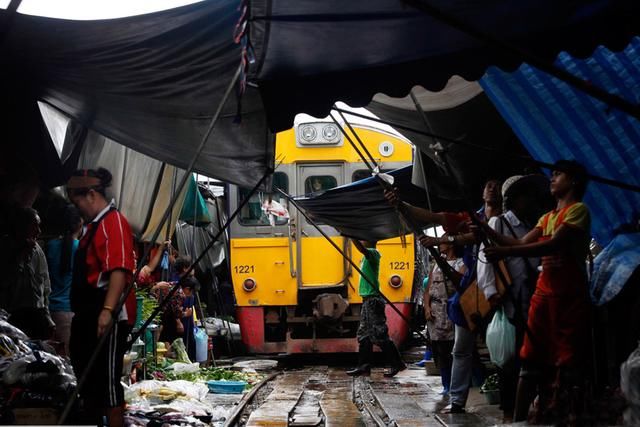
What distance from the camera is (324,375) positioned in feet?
36.8

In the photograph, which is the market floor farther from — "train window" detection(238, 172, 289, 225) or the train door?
"train window" detection(238, 172, 289, 225)

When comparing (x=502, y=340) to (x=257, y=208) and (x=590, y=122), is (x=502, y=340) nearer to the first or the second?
(x=590, y=122)

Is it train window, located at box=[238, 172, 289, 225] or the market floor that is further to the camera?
train window, located at box=[238, 172, 289, 225]

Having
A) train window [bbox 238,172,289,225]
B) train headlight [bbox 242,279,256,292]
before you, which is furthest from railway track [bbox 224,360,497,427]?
train window [bbox 238,172,289,225]

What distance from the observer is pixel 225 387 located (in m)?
8.72

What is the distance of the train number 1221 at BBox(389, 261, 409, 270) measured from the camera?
508 inches

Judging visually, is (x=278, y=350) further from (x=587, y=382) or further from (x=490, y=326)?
(x=587, y=382)

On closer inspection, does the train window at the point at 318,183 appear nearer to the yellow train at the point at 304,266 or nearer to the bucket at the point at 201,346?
the yellow train at the point at 304,266

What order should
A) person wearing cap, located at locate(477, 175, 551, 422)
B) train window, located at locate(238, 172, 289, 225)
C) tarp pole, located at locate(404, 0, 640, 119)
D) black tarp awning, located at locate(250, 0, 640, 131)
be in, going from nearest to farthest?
tarp pole, located at locate(404, 0, 640, 119)
black tarp awning, located at locate(250, 0, 640, 131)
person wearing cap, located at locate(477, 175, 551, 422)
train window, located at locate(238, 172, 289, 225)

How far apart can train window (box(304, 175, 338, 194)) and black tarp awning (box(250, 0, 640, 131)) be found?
931 cm

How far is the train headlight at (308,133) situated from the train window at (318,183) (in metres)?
0.66

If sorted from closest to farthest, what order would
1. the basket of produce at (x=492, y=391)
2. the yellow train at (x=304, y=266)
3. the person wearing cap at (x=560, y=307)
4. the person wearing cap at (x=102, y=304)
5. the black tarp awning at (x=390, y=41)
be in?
the black tarp awning at (x=390, y=41) < the person wearing cap at (x=560, y=307) < the person wearing cap at (x=102, y=304) < the basket of produce at (x=492, y=391) < the yellow train at (x=304, y=266)

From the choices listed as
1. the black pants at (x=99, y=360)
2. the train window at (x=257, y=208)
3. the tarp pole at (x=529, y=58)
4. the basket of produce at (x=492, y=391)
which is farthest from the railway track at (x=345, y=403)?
the tarp pole at (x=529, y=58)

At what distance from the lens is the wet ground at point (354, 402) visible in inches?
258
